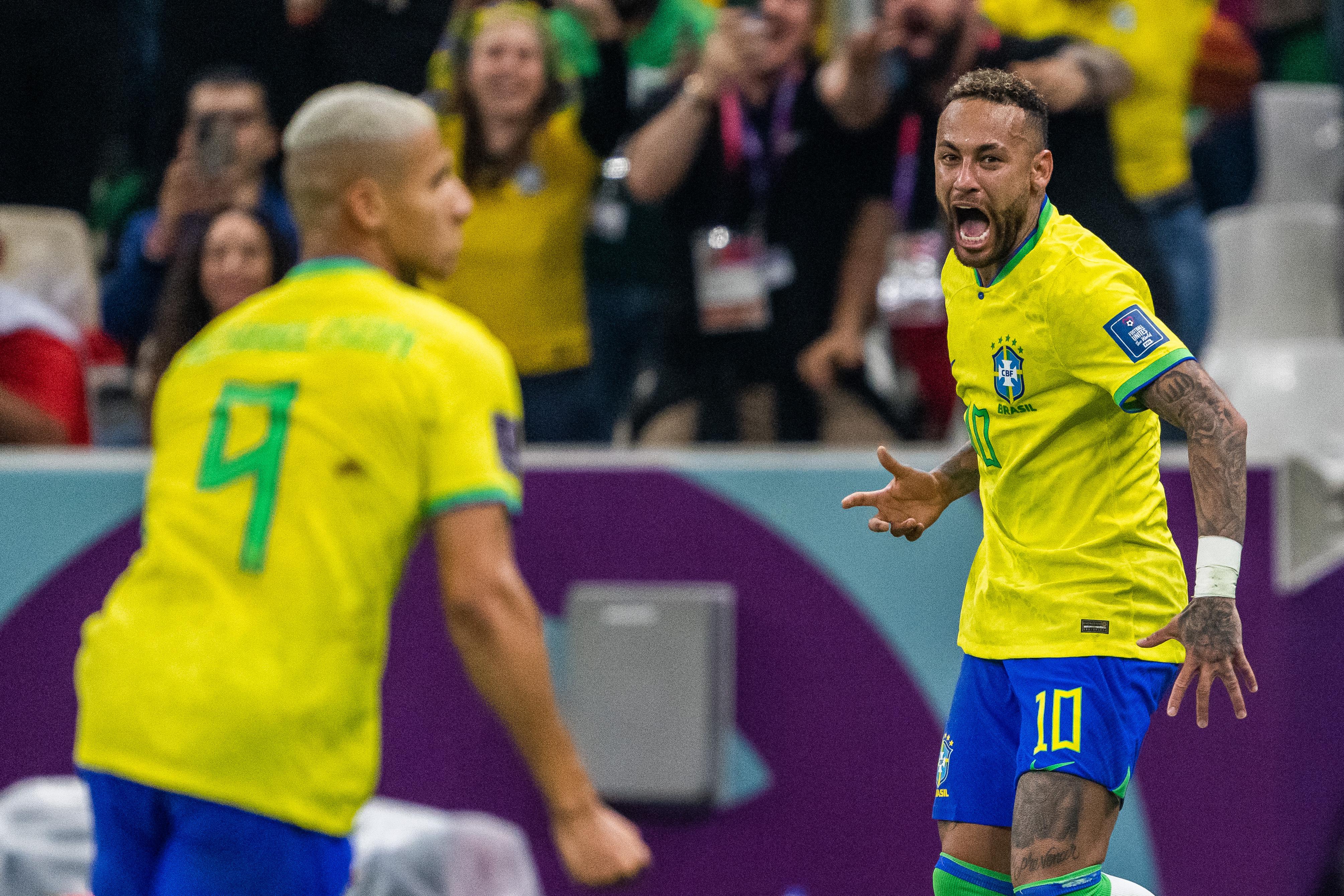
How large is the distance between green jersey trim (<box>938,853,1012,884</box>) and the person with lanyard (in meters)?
1.83

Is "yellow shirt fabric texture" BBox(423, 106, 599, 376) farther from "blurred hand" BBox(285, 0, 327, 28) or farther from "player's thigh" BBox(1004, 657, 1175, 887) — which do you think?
"player's thigh" BBox(1004, 657, 1175, 887)

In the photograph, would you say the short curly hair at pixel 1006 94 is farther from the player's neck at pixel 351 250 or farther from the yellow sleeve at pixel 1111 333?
the player's neck at pixel 351 250

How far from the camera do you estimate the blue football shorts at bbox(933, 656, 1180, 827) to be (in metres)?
1.71

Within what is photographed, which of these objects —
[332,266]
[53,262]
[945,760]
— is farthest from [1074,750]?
[53,262]

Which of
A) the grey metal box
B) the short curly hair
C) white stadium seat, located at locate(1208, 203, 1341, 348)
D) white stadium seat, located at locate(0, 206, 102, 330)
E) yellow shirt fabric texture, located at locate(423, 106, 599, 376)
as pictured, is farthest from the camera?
white stadium seat, located at locate(0, 206, 102, 330)

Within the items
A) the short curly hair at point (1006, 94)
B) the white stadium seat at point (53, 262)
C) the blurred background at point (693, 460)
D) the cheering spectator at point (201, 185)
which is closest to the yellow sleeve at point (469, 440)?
the short curly hair at point (1006, 94)

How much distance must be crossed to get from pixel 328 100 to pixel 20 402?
2.74 meters

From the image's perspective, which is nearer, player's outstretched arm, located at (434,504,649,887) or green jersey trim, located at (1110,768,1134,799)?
green jersey trim, located at (1110,768,1134,799)

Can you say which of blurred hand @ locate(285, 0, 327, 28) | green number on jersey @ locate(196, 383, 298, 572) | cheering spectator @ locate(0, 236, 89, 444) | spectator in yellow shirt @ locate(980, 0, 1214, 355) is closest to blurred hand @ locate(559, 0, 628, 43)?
blurred hand @ locate(285, 0, 327, 28)

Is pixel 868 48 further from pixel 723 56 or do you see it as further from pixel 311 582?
pixel 723 56

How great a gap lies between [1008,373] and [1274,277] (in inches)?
148

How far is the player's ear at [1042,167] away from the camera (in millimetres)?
1322

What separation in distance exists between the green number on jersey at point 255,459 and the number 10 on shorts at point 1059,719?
101 centimetres

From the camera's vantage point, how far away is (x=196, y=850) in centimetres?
210
